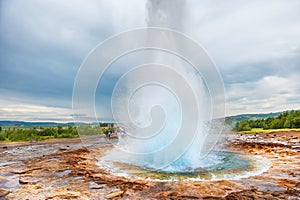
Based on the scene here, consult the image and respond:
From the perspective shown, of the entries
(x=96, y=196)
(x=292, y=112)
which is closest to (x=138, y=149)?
(x=96, y=196)

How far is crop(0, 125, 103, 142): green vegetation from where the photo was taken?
84.2 ft

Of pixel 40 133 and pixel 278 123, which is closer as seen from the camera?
pixel 40 133

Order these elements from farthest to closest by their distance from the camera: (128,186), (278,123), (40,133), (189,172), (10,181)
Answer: (278,123), (40,133), (189,172), (10,181), (128,186)

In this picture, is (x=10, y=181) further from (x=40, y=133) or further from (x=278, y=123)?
(x=278, y=123)

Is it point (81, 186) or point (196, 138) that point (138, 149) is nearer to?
point (196, 138)

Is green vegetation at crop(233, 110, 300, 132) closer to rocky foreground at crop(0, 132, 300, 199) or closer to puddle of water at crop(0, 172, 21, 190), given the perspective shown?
rocky foreground at crop(0, 132, 300, 199)

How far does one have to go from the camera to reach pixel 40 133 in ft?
99.1

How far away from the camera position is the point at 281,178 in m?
7.88

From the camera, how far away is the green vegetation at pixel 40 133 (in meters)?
25.7

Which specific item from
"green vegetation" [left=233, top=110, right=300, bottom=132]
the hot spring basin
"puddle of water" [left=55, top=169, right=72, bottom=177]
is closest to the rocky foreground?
→ "puddle of water" [left=55, top=169, right=72, bottom=177]

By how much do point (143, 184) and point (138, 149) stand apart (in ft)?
21.8

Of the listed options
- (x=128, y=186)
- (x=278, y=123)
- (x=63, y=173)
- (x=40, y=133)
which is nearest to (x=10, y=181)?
(x=63, y=173)

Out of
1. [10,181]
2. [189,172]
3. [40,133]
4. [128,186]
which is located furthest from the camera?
[40,133]

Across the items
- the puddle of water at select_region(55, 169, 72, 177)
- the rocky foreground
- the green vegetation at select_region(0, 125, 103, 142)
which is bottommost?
the puddle of water at select_region(55, 169, 72, 177)
